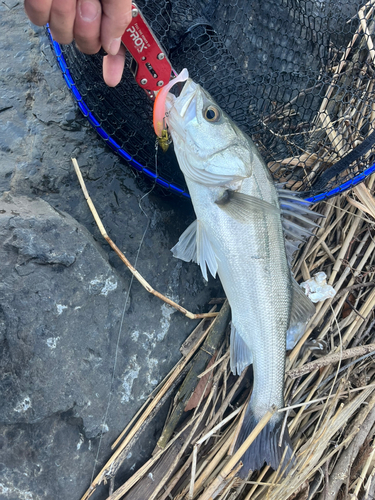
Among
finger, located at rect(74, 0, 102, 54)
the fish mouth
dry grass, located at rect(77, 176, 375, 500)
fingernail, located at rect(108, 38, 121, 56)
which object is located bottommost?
dry grass, located at rect(77, 176, 375, 500)

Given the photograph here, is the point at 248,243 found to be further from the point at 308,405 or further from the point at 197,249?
the point at 308,405

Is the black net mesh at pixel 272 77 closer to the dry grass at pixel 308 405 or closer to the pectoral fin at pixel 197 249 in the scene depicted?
the pectoral fin at pixel 197 249

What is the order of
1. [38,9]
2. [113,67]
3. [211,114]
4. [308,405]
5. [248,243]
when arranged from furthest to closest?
[308,405] → [248,243] → [211,114] → [113,67] → [38,9]

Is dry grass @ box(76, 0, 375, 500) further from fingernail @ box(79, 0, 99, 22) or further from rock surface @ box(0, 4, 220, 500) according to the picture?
fingernail @ box(79, 0, 99, 22)

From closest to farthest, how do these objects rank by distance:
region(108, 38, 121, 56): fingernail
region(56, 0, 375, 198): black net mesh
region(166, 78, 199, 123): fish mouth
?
region(108, 38, 121, 56): fingernail, region(166, 78, 199, 123): fish mouth, region(56, 0, 375, 198): black net mesh

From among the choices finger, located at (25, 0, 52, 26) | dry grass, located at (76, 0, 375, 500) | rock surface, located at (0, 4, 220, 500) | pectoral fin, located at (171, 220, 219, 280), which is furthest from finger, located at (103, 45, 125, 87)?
dry grass, located at (76, 0, 375, 500)

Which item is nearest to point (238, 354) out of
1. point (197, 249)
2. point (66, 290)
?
point (197, 249)
